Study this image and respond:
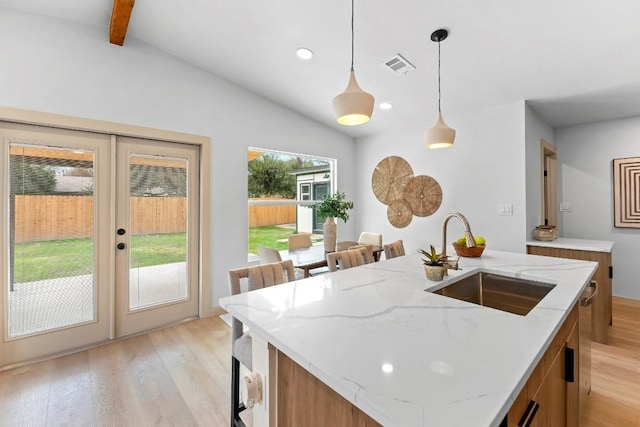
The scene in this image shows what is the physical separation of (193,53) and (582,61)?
3.53 meters

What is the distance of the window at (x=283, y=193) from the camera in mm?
Answer: 3814

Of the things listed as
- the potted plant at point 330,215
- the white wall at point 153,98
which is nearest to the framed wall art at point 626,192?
the potted plant at point 330,215

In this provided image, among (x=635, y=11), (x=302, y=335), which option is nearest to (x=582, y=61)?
(x=635, y=11)

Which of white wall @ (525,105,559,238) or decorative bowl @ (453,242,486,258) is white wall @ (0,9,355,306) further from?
white wall @ (525,105,559,238)

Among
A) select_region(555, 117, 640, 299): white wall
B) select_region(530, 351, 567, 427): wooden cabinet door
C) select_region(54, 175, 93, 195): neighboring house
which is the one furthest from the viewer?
select_region(555, 117, 640, 299): white wall

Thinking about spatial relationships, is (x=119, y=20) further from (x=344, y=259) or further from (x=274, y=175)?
(x=344, y=259)

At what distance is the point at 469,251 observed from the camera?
208 cm

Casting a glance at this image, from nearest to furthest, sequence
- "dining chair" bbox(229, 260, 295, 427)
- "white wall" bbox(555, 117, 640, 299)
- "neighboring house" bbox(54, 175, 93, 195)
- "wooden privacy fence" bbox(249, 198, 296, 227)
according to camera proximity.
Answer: "dining chair" bbox(229, 260, 295, 427)
"neighboring house" bbox(54, 175, 93, 195)
"white wall" bbox(555, 117, 640, 299)
"wooden privacy fence" bbox(249, 198, 296, 227)

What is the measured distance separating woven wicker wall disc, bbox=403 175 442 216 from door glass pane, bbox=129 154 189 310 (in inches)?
114

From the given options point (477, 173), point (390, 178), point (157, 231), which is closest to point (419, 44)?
point (477, 173)

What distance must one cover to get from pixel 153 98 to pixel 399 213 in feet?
11.0

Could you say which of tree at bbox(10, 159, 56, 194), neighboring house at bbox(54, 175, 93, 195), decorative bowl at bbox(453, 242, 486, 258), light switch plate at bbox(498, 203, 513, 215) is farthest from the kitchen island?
tree at bbox(10, 159, 56, 194)

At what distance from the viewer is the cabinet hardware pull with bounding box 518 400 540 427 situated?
30.7 inches

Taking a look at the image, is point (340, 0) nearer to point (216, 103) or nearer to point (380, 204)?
point (216, 103)
